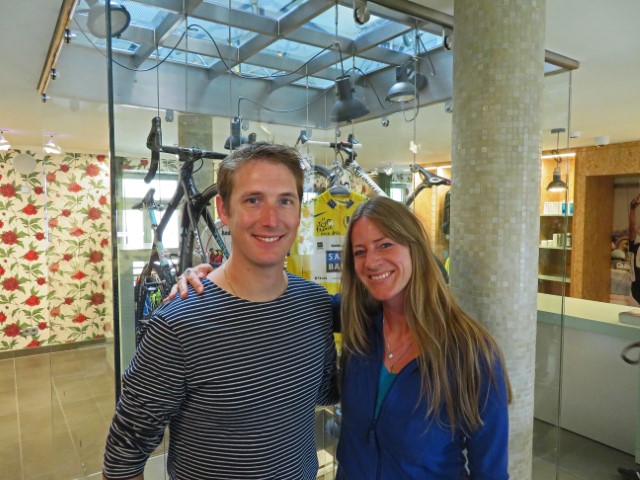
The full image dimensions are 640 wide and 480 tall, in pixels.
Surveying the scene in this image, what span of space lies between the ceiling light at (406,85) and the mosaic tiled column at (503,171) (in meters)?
0.66

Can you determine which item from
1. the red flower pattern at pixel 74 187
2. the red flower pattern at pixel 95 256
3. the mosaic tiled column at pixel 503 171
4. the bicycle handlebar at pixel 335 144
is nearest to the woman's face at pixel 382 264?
the mosaic tiled column at pixel 503 171

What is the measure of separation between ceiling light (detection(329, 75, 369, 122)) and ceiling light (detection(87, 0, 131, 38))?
36.5 inches

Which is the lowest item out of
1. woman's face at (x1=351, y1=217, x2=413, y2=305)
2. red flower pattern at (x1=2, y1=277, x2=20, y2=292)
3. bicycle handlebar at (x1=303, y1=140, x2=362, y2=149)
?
red flower pattern at (x1=2, y1=277, x2=20, y2=292)

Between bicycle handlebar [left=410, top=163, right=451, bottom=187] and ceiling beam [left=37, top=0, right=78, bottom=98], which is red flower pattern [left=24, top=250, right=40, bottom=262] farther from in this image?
bicycle handlebar [left=410, top=163, right=451, bottom=187]

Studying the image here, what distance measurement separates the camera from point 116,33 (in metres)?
1.36

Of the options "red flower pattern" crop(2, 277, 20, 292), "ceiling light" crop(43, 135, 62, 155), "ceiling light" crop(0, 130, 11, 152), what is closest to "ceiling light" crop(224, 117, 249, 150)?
"ceiling light" crop(43, 135, 62, 155)

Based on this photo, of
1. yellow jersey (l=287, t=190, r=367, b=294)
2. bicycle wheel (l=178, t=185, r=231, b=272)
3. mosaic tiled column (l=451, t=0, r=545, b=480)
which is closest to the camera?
mosaic tiled column (l=451, t=0, r=545, b=480)

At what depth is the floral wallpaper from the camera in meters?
1.96

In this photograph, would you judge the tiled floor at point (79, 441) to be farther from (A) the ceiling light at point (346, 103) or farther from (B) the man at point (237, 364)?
(A) the ceiling light at point (346, 103)

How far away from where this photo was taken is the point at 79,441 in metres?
3.05

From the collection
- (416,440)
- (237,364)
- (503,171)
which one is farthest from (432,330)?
(503,171)

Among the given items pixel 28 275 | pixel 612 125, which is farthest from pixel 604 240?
pixel 28 275

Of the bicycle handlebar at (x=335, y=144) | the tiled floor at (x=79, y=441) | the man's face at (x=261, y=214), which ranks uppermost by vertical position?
the bicycle handlebar at (x=335, y=144)

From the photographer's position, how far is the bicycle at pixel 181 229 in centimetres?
166
